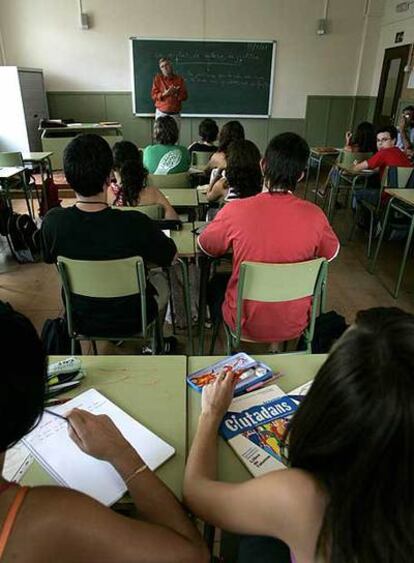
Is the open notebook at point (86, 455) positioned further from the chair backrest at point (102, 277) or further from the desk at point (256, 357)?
the chair backrest at point (102, 277)

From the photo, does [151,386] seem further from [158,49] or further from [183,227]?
[158,49]

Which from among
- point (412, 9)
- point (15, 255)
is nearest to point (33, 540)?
point (15, 255)

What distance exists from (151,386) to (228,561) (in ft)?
1.74

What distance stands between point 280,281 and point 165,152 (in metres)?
2.34

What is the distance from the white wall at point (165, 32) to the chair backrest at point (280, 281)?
22.2 ft

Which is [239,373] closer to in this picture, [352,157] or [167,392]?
[167,392]

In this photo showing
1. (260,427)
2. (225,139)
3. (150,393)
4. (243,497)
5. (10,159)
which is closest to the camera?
(243,497)

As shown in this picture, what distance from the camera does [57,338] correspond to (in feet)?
6.40

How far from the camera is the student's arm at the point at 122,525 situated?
582 millimetres

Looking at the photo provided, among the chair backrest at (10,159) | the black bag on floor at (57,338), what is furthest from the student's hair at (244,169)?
the chair backrest at (10,159)

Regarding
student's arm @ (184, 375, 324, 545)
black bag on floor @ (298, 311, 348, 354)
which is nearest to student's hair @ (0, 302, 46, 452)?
student's arm @ (184, 375, 324, 545)

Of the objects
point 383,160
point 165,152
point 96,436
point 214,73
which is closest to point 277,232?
point 96,436

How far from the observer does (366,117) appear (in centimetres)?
784

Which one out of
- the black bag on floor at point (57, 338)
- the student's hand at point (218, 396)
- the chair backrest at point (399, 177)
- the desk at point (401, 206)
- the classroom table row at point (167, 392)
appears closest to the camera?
the classroom table row at point (167, 392)
